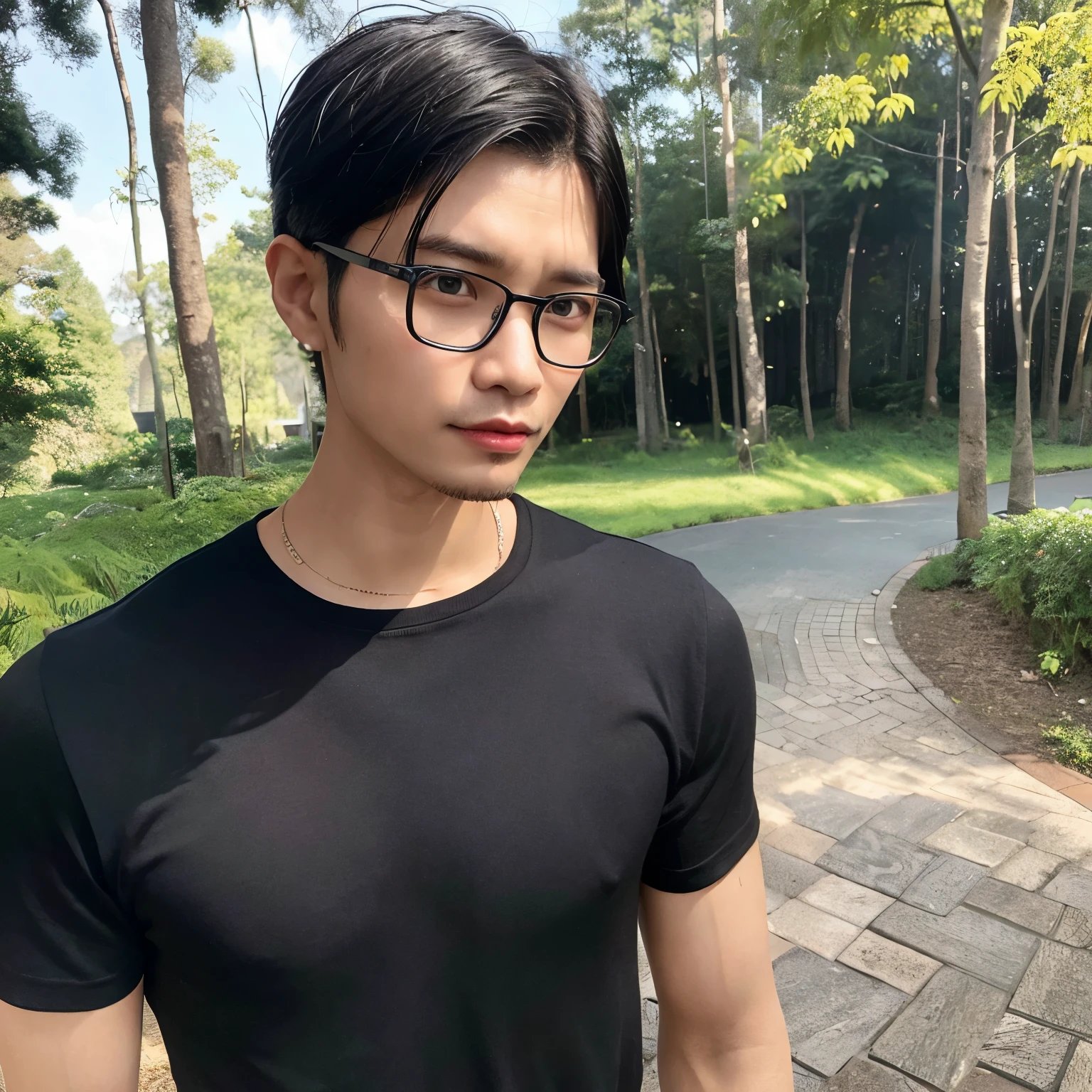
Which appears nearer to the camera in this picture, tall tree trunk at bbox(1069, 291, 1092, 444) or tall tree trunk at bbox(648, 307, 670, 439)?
tall tree trunk at bbox(1069, 291, 1092, 444)

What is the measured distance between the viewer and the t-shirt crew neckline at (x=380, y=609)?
927 millimetres

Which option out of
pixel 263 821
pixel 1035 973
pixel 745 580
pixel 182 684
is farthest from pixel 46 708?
pixel 745 580

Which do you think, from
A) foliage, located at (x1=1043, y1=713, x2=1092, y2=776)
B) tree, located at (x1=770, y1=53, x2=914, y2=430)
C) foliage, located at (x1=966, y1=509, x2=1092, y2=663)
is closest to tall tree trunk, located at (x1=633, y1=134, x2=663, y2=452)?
tree, located at (x1=770, y1=53, x2=914, y2=430)

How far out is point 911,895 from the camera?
316 centimetres

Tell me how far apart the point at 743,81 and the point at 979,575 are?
10453 mm

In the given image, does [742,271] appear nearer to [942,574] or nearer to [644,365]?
[644,365]

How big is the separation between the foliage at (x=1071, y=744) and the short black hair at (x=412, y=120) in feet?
15.0

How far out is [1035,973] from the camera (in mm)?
2705

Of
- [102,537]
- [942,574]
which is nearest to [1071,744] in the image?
[942,574]

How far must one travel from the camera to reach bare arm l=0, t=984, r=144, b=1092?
0.81 metres

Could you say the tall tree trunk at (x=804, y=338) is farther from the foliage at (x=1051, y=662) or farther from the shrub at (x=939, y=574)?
the foliage at (x=1051, y=662)

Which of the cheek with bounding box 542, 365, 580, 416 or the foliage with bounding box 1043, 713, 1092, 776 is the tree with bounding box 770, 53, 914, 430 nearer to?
the foliage with bounding box 1043, 713, 1092, 776

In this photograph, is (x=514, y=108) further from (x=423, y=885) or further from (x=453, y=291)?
(x=423, y=885)

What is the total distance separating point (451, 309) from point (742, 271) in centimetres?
1400
